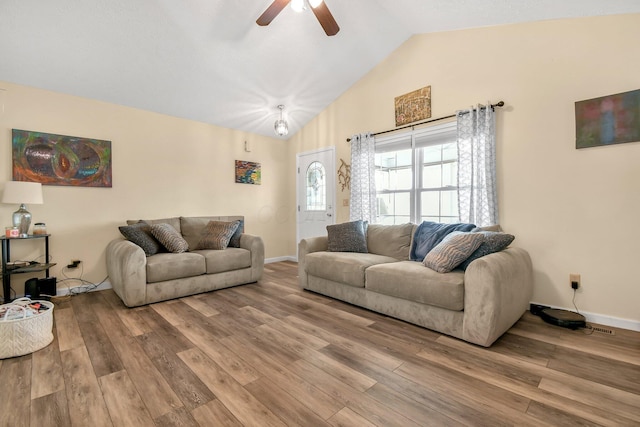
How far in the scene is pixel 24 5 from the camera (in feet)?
7.68

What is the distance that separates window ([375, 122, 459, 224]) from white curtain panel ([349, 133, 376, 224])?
0.39ft

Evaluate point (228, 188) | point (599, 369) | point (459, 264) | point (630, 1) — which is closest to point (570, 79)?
point (630, 1)

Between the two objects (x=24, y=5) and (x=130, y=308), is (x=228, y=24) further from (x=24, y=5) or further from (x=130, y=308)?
(x=130, y=308)

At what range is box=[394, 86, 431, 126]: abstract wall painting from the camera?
348 centimetres

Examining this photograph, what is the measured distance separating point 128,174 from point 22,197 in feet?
3.49

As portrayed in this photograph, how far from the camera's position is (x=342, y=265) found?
292 centimetres

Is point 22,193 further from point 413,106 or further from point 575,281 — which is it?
point 575,281

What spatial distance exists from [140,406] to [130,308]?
1.71 metres

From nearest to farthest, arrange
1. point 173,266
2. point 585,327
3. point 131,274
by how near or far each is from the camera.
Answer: point 585,327
point 131,274
point 173,266

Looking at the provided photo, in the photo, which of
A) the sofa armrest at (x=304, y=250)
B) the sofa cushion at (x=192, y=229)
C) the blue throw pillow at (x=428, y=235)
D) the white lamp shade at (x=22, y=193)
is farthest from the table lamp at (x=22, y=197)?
the blue throw pillow at (x=428, y=235)

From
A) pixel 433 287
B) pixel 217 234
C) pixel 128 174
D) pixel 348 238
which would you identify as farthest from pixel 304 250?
pixel 128 174

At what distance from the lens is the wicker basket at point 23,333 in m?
1.84

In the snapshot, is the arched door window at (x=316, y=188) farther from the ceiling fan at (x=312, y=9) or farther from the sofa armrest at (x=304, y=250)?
the ceiling fan at (x=312, y=9)

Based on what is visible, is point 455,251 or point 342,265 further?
point 342,265
